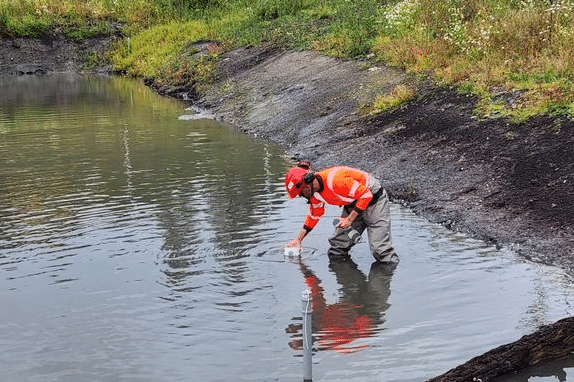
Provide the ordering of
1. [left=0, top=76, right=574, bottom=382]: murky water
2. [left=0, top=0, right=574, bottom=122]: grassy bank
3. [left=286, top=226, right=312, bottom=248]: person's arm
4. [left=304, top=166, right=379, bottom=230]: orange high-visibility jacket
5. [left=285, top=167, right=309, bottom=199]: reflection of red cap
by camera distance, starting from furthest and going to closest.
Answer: [left=0, top=0, right=574, bottom=122]: grassy bank, [left=286, top=226, right=312, bottom=248]: person's arm, [left=304, top=166, right=379, bottom=230]: orange high-visibility jacket, [left=285, top=167, right=309, bottom=199]: reflection of red cap, [left=0, top=76, right=574, bottom=382]: murky water

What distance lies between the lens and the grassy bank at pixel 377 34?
16953 millimetres

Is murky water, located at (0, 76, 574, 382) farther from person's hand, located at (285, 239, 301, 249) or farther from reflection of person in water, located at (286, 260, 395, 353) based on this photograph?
person's hand, located at (285, 239, 301, 249)

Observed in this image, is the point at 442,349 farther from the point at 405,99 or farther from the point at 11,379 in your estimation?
the point at 405,99

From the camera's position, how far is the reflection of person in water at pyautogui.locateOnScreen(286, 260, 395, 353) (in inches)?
336

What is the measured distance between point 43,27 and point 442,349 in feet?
136

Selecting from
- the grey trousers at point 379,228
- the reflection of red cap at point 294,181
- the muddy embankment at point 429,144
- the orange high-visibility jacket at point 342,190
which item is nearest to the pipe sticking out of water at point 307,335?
the muddy embankment at point 429,144

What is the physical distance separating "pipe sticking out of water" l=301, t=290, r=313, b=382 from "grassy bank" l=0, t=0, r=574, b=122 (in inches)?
343

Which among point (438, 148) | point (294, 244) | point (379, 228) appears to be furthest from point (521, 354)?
point (438, 148)

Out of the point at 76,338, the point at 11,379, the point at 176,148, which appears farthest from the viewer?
the point at 176,148

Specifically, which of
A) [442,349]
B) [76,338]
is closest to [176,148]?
[76,338]

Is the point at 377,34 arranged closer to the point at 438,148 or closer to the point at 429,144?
the point at 429,144

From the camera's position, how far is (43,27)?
4572 cm

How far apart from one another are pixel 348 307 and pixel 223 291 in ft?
4.75

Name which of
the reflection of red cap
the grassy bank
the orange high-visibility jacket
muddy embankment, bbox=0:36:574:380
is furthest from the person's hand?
the grassy bank
